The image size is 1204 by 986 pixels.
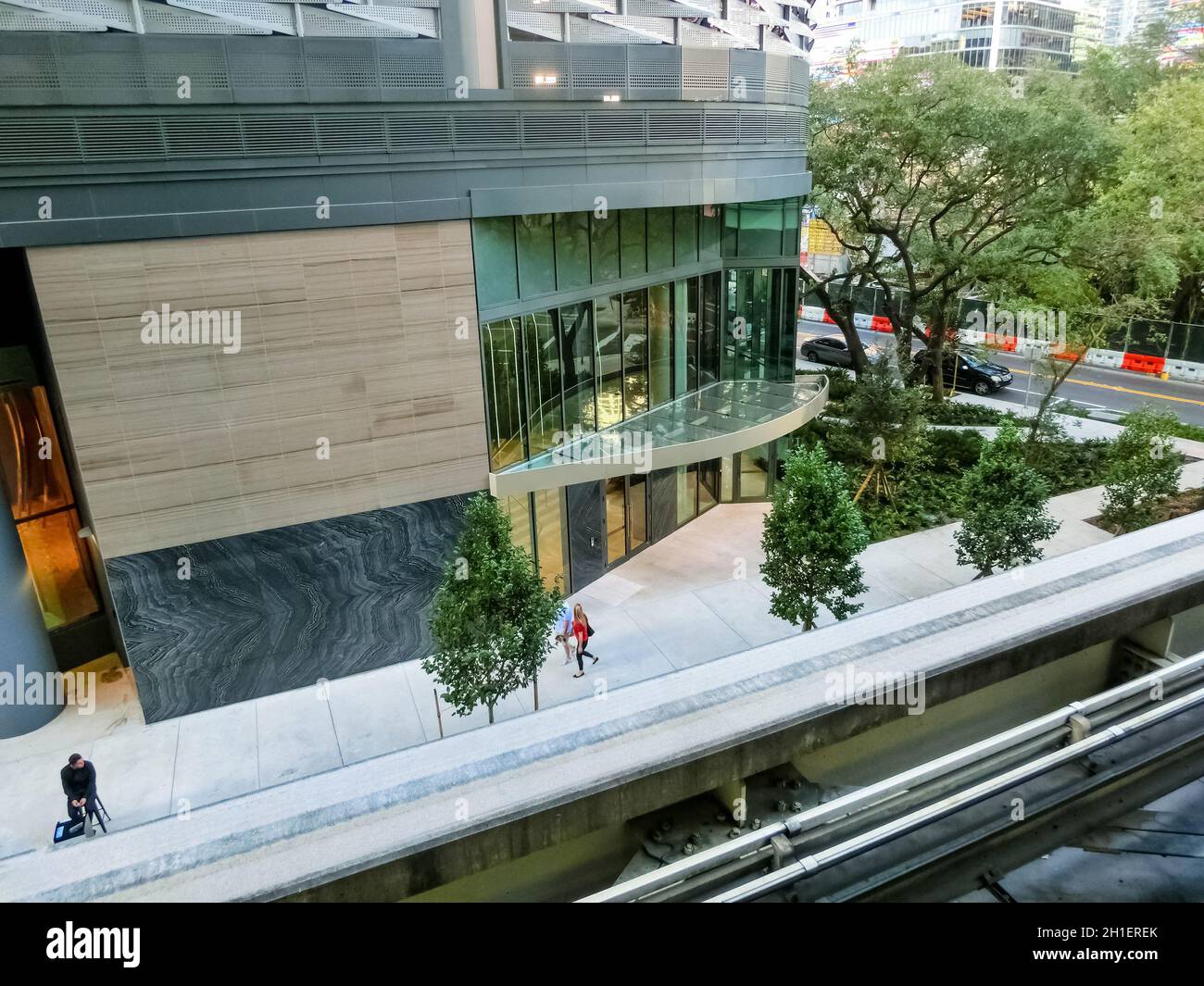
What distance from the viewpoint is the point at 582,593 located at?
703 inches

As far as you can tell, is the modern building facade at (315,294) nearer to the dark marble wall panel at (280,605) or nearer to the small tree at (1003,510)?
the dark marble wall panel at (280,605)

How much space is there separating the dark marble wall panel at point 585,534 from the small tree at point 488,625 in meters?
5.10

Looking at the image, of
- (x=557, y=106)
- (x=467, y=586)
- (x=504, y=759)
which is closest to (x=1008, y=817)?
(x=504, y=759)

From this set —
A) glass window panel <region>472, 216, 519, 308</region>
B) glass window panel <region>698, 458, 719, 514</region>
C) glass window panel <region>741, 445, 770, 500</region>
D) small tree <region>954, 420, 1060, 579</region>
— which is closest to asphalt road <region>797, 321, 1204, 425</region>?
glass window panel <region>741, 445, 770, 500</region>

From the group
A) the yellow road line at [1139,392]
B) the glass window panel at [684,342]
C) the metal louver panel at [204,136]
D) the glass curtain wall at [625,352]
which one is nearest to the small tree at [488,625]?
the glass curtain wall at [625,352]

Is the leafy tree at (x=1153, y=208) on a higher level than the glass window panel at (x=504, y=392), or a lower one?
higher

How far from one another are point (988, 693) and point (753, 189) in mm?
15804

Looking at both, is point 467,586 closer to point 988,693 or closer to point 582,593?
point 582,593

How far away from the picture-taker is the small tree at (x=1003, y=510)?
50.6ft

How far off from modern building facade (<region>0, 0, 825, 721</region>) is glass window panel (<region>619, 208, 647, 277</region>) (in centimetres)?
8

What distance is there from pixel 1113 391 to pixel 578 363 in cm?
2277

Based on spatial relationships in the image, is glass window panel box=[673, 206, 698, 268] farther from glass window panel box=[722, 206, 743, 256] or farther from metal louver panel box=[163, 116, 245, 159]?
metal louver panel box=[163, 116, 245, 159]

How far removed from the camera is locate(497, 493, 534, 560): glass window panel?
640 inches

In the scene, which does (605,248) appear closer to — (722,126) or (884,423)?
(722,126)
